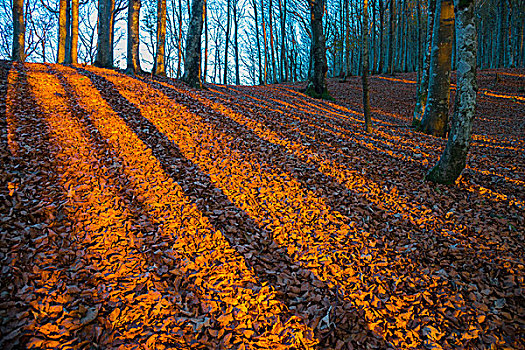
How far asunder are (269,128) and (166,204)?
4407mm

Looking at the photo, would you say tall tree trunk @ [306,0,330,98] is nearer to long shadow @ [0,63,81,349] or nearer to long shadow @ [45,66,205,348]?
long shadow @ [45,66,205,348]

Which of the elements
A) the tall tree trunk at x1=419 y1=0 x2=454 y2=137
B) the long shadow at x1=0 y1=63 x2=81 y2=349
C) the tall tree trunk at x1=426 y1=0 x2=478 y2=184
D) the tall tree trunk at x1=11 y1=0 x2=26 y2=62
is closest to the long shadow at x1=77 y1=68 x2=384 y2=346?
the long shadow at x1=0 y1=63 x2=81 y2=349

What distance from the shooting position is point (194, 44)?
10.8 meters

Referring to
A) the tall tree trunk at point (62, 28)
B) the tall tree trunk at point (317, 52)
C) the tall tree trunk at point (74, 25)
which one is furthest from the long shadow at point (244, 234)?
the tall tree trunk at point (62, 28)

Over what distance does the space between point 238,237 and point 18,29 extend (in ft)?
45.6

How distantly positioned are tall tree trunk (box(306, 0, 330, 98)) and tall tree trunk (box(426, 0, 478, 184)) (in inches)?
328

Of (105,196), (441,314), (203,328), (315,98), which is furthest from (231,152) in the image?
(315,98)

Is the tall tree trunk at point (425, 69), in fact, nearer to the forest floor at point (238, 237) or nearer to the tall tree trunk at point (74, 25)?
the forest floor at point (238, 237)

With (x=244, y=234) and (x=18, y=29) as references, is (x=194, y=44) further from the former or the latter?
(x=244, y=234)

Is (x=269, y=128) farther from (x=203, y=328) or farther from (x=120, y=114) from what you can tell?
(x=203, y=328)

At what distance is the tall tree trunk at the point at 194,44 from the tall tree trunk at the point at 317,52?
527 cm

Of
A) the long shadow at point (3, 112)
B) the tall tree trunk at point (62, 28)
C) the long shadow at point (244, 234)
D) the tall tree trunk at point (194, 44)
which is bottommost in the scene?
the long shadow at point (244, 234)

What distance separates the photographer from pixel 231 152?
6.58 meters

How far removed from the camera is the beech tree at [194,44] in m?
10.6
